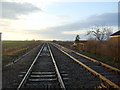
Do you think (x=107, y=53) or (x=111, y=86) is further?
(x=107, y=53)

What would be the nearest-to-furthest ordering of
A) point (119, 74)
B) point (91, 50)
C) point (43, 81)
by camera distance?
point (43, 81) → point (119, 74) → point (91, 50)

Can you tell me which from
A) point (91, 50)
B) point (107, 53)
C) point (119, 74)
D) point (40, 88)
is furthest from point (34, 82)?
point (91, 50)

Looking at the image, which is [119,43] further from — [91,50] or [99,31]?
[99,31]

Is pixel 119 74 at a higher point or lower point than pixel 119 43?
lower

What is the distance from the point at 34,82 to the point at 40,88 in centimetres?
93

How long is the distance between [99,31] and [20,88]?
57883 millimetres

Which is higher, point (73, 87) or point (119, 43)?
point (119, 43)

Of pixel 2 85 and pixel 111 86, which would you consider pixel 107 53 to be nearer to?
pixel 111 86

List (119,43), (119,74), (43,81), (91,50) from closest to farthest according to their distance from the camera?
(43,81) < (119,74) < (119,43) < (91,50)

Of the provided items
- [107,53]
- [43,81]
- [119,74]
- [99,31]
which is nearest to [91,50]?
[107,53]

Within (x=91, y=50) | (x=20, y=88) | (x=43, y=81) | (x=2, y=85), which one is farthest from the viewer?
(x=91, y=50)

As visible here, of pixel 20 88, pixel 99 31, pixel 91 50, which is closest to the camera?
pixel 20 88

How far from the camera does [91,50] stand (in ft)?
78.2

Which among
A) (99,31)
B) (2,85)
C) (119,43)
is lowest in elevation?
(2,85)
